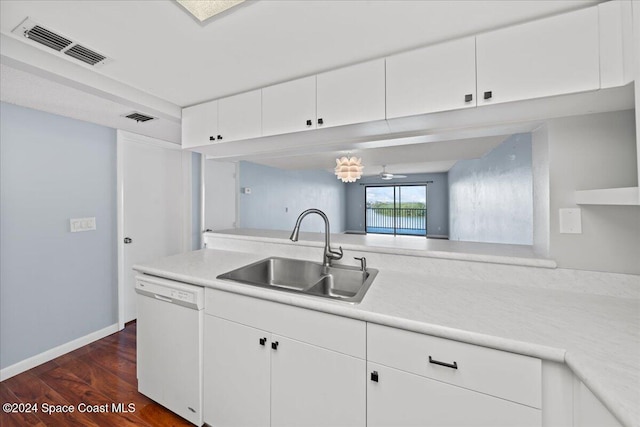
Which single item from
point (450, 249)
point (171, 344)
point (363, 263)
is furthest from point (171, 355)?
point (450, 249)

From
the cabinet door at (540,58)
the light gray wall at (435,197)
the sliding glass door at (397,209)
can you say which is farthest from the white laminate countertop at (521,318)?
the sliding glass door at (397,209)

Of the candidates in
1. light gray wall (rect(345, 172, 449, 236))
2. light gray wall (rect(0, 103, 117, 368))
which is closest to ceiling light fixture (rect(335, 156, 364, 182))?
light gray wall (rect(0, 103, 117, 368))

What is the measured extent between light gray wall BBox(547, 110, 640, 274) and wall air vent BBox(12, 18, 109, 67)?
103 inches

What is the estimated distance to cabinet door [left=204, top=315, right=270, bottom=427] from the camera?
4.35 ft

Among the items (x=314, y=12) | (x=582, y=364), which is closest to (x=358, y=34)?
(x=314, y=12)

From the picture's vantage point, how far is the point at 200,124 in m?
2.17

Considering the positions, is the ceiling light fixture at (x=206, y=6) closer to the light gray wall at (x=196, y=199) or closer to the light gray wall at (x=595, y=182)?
the light gray wall at (x=595, y=182)

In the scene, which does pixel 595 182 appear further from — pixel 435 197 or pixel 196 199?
pixel 435 197

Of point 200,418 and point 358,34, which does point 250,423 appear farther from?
point 358,34

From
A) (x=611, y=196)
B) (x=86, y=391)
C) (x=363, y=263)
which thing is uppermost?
(x=611, y=196)

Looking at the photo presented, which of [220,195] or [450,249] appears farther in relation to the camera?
[220,195]

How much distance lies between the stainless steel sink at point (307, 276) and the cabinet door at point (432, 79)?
39.5 inches

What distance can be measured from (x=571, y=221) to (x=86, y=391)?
3.28 m

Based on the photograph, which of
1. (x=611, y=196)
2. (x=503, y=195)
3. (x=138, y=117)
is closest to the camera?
(x=611, y=196)
